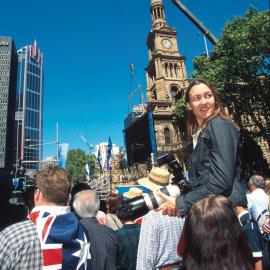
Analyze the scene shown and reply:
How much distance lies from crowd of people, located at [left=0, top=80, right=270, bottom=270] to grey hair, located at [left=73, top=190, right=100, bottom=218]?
1cm

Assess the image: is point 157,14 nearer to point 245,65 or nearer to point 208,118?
point 245,65

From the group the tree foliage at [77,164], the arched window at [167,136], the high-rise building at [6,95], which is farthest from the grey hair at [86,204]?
the high-rise building at [6,95]

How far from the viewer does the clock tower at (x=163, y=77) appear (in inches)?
1836

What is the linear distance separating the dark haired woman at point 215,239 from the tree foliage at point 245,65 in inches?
834

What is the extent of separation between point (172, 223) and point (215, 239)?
1.67 metres

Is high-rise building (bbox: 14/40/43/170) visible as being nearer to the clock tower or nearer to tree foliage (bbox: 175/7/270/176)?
the clock tower

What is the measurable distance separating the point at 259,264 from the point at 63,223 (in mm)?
1989

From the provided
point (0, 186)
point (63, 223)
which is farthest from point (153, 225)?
point (0, 186)

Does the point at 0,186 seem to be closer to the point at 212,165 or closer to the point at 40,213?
the point at 40,213

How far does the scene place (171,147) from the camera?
150 ft

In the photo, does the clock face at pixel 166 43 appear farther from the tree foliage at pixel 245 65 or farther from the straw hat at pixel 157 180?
the straw hat at pixel 157 180

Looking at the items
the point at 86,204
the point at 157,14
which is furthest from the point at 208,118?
the point at 157,14

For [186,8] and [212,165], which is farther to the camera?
[186,8]

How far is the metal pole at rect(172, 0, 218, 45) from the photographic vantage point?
1066 inches
